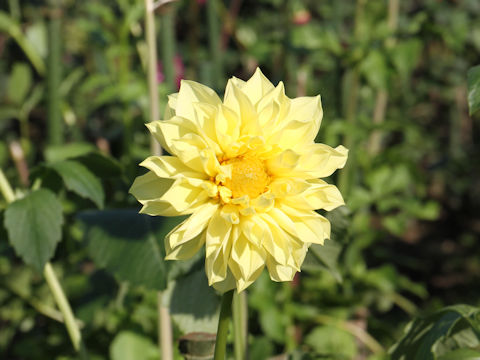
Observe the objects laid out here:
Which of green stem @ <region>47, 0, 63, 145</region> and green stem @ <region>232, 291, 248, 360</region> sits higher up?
green stem @ <region>47, 0, 63, 145</region>

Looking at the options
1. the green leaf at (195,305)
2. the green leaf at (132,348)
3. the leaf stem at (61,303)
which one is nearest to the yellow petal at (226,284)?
the green leaf at (195,305)

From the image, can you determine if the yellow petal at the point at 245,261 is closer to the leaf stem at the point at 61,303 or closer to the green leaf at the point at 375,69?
the leaf stem at the point at 61,303

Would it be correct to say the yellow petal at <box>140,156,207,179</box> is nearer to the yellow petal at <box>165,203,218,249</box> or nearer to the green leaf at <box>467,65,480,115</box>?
the yellow petal at <box>165,203,218,249</box>

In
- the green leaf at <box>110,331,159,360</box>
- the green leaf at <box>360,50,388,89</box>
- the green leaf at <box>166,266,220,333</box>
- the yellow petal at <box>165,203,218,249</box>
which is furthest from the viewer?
the green leaf at <box>360,50,388,89</box>

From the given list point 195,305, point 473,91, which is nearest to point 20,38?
point 195,305

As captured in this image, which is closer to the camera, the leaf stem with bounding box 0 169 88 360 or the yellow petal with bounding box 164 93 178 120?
the yellow petal with bounding box 164 93 178 120

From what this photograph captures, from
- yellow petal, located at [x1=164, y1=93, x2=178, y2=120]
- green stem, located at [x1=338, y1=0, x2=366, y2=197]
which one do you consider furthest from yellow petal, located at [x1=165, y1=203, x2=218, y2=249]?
green stem, located at [x1=338, y1=0, x2=366, y2=197]
